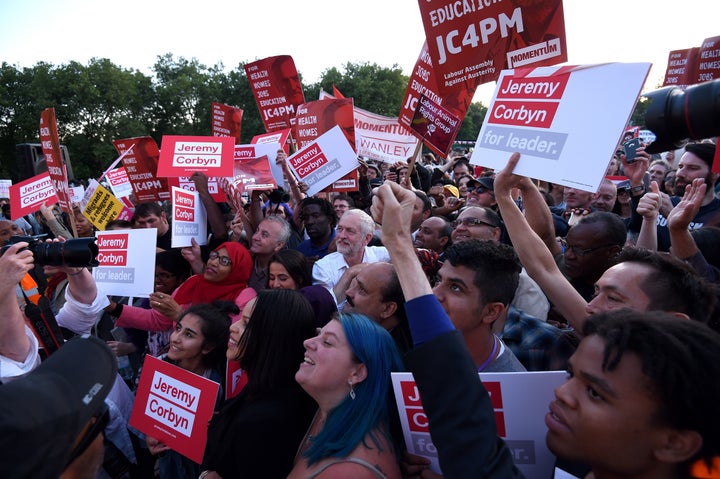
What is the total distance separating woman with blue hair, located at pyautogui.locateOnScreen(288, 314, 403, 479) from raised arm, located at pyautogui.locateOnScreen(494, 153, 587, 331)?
0.85m

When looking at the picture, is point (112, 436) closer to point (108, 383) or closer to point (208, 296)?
point (208, 296)

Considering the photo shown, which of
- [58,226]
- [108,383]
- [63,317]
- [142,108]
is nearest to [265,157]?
[58,226]

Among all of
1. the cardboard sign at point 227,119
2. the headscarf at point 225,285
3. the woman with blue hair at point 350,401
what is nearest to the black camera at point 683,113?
the woman with blue hair at point 350,401

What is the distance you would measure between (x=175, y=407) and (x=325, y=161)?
3.75 m

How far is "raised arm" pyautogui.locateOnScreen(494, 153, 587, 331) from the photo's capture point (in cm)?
243

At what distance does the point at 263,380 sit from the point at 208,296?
2.06 meters

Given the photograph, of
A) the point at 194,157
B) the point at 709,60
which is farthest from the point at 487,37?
the point at 709,60

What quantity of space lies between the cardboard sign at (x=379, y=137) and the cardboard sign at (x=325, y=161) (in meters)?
2.81

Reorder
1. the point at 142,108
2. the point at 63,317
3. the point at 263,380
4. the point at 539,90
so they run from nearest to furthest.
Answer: the point at 263,380 < the point at 539,90 < the point at 63,317 < the point at 142,108

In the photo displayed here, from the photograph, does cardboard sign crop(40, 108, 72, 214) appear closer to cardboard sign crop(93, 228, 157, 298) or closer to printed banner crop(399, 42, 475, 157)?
cardboard sign crop(93, 228, 157, 298)

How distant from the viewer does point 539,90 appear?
258 centimetres

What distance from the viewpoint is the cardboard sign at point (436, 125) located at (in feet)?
16.3

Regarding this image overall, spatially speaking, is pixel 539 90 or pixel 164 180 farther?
pixel 164 180

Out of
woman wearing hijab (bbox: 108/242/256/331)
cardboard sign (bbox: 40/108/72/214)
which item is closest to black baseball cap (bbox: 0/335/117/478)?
woman wearing hijab (bbox: 108/242/256/331)
